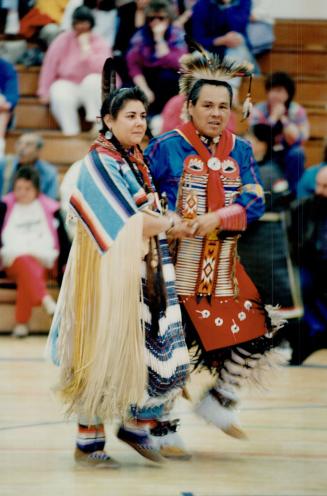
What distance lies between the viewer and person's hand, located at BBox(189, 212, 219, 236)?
4.14m

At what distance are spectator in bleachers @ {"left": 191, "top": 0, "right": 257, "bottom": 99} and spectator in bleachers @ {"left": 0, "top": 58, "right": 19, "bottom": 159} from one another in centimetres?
127

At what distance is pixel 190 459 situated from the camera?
4246 millimetres

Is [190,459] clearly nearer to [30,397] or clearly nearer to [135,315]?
[135,315]

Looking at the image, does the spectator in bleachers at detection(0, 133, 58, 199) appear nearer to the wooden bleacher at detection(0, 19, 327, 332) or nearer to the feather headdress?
the wooden bleacher at detection(0, 19, 327, 332)

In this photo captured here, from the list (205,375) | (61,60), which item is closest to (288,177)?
(205,375)

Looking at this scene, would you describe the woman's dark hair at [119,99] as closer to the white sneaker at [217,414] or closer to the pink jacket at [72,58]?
the white sneaker at [217,414]

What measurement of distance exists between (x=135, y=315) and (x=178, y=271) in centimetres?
42

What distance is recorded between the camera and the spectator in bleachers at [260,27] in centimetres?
911

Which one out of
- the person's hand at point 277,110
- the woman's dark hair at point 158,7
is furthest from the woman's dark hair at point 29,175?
the person's hand at point 277,110

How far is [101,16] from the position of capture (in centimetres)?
891

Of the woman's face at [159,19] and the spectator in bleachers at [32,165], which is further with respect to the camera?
the woman's face at [159,19]

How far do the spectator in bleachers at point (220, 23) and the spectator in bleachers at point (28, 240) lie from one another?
160cm

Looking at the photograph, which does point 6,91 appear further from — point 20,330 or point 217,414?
point 217,414

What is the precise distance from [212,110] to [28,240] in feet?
12.0
